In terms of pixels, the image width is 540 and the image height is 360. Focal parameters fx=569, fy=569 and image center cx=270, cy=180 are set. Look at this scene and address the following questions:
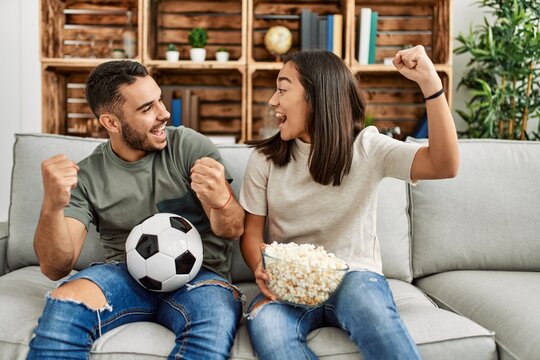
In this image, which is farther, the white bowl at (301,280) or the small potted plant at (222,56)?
the small potted plant at (222,56)

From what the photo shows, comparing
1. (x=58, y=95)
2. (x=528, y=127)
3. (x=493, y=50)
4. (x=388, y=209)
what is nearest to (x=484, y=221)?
(x=388, y=209)

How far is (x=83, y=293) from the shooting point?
1.36 m

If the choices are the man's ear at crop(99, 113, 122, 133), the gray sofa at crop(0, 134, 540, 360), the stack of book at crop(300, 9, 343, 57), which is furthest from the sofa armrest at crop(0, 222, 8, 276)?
the stack of book at crop(300, 9, 343, 57)

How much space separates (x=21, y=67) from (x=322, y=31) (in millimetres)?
1899

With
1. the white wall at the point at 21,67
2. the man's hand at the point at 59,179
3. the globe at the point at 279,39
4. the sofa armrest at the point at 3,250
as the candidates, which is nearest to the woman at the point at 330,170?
the man's hand at the point at 59,179

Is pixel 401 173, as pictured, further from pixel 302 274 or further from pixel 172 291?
pixel 172 291

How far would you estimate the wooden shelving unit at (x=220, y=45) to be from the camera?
11.4 feet

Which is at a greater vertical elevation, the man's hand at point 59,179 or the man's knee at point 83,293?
the man's hand at point 59,179

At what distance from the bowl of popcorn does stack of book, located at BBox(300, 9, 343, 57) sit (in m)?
2.16

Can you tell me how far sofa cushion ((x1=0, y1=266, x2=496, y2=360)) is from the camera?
4.25 feet

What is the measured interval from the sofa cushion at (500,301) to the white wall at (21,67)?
1.98m

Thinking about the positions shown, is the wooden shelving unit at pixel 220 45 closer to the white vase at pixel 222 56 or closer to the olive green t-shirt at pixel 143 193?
the white vase at pixel 222 56

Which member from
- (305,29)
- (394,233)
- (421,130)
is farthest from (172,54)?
(394,233)

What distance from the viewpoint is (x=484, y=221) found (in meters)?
1.92
